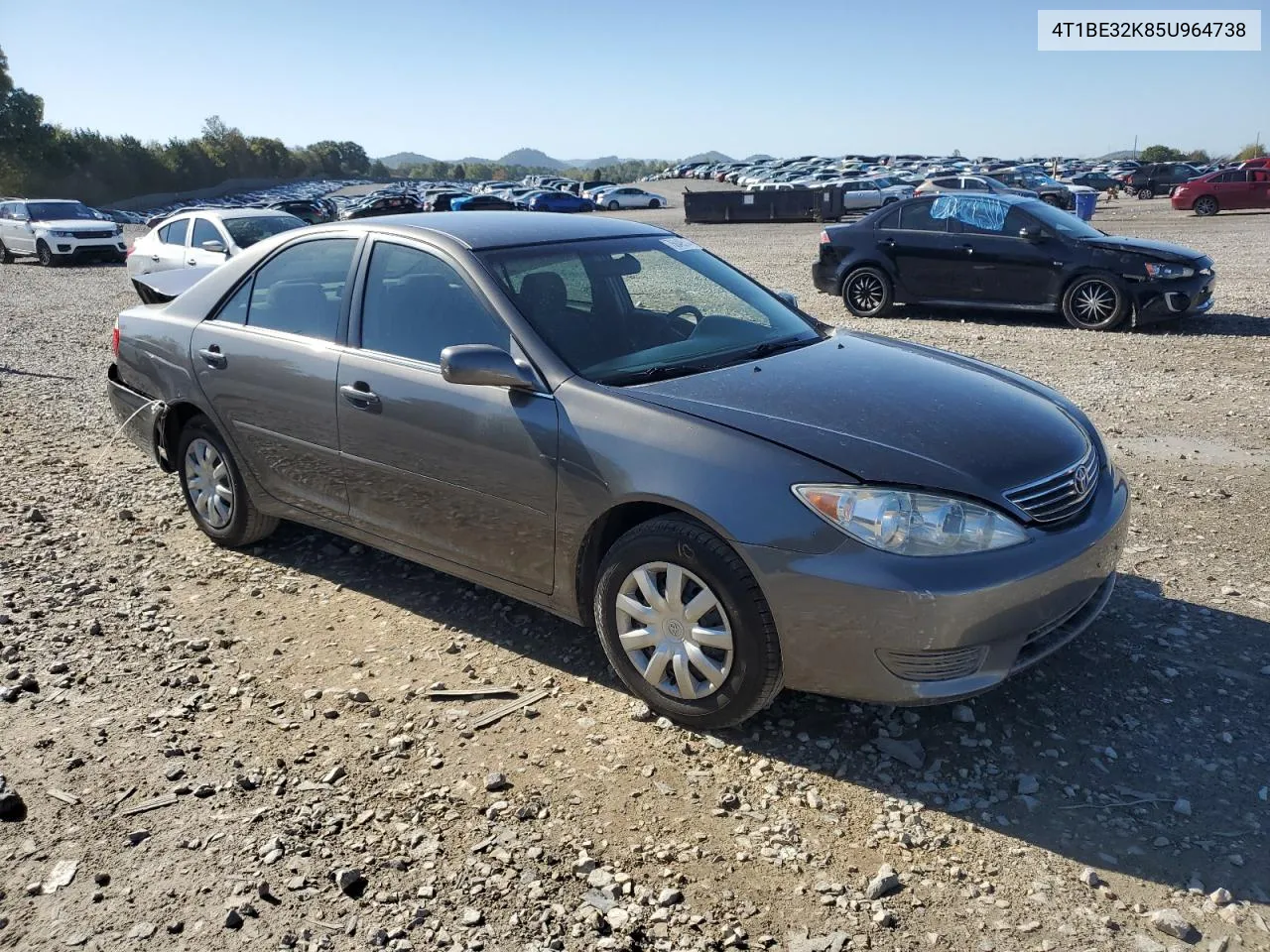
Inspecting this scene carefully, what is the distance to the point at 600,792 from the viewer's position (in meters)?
3.25

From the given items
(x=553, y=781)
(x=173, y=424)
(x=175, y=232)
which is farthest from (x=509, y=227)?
(x=175, y=232)

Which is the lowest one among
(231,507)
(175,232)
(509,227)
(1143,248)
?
(231,507)

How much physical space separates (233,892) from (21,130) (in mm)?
84859

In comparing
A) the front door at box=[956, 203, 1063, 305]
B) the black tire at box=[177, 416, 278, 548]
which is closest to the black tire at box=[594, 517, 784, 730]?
the black tire at box=[177, 416, 278, 548]

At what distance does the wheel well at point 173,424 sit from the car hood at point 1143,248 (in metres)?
9.87

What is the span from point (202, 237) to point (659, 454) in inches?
512

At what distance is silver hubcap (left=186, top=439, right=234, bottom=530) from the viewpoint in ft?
17.3

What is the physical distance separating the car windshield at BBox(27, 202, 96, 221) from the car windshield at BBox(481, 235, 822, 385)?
28.0 m

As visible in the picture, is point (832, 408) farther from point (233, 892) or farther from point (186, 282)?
point (186, 282)

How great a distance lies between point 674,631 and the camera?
11.3 feet

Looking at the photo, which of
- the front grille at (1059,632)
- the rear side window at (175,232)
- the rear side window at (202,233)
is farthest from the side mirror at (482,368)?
the rear side window at (175,232)

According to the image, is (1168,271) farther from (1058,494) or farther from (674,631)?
(674,631)

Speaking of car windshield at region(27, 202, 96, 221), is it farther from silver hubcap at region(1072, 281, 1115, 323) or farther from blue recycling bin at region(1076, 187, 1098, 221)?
blue recycling bin at region(1076, 187, 1098, 221)

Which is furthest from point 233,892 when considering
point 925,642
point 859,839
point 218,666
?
point 925,642
